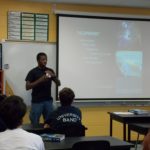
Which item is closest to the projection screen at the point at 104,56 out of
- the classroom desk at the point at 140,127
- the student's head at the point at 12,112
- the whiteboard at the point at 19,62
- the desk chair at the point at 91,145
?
the whiteboard at the point at 19,62

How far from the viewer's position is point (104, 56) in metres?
6.82

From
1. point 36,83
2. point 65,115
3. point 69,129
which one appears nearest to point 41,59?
point 36,83

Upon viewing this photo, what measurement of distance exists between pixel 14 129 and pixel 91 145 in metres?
0.97

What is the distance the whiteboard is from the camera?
248 inches

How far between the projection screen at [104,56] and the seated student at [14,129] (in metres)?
4.23

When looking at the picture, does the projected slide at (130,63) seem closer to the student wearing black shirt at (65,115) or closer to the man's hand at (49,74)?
the man's hand at (49,74)

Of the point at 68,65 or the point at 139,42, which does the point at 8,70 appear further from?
the point at 139,42

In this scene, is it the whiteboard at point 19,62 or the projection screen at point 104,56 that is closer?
the whiteboard at point 19,62

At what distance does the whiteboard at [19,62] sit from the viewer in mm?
6297

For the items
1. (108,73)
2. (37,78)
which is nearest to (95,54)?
(108,73)

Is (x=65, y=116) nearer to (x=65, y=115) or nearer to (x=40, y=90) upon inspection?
(x=65, y=115)

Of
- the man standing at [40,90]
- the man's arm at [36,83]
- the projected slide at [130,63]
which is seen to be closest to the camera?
the man's arm at [36,83]

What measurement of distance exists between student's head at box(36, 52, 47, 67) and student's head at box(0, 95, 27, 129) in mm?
3572

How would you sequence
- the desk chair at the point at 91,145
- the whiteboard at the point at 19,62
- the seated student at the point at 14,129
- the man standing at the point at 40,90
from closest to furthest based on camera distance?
the seated student at the point at 14,129 < the desk chair at the point at 91,145 < the man standing at the point at 40,90 < the whiteboard at the point at 19,62
